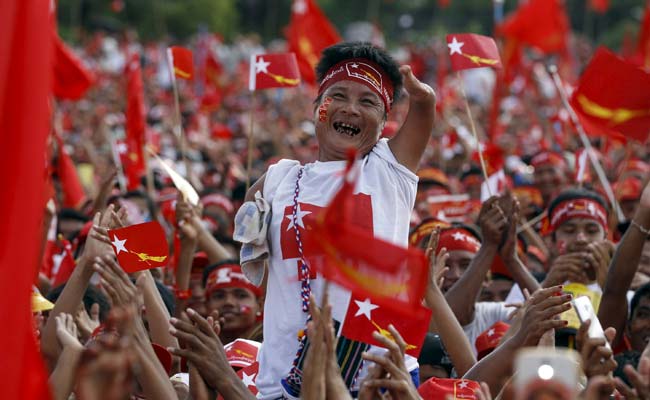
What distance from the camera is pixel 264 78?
24.1 ft

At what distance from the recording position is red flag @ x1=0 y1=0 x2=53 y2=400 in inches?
106

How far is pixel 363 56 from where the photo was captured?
4273 mm

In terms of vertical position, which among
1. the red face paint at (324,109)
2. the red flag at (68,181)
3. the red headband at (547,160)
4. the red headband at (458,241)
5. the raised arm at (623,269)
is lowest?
the red flag at (68,181)

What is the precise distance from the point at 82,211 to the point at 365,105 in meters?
5.55

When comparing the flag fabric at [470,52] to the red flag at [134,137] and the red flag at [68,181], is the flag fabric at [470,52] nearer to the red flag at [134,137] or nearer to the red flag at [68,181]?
the red flag at [134,137]

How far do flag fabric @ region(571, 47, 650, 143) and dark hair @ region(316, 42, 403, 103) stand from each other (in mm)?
2782

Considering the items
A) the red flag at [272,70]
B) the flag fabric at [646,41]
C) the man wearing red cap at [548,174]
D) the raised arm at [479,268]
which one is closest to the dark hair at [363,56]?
the raised arm at [479,268]

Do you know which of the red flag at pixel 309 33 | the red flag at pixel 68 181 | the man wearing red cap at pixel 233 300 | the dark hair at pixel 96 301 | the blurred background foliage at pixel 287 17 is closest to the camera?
the dark hair at pixel 96 301

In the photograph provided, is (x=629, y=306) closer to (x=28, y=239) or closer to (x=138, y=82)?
(x=28, y=239)

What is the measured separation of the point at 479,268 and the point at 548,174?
4164 millimetres

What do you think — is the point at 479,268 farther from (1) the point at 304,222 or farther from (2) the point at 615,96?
(1) the point at 304,222

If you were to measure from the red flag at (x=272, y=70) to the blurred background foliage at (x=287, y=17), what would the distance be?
74.4ft

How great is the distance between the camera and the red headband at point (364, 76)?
422 centimetres

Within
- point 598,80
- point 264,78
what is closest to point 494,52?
point 598,80
